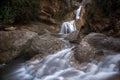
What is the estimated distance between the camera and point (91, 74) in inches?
244

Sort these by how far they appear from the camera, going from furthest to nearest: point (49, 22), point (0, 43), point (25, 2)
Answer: point (49, 22) → point (25, 2) → point (0, 43)

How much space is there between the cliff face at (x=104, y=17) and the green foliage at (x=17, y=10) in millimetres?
5011

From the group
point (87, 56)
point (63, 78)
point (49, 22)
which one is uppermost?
point (49, 22)

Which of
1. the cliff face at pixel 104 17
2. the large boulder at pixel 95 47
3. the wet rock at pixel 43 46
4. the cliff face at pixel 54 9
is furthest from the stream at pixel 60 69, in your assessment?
the cliff face at pixel 54 9

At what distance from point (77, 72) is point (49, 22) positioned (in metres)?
8.38

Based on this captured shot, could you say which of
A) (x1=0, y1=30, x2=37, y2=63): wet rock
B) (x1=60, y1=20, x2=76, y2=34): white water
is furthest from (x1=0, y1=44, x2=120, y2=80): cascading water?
(x1=60, y1=20, x2=76, y2=34): white water

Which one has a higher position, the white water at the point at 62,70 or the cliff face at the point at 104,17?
the cliff face at the point at 104,17

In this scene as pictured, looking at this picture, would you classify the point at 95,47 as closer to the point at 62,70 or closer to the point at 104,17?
the point at 62,70

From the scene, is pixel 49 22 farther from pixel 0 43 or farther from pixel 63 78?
pixel 63 78

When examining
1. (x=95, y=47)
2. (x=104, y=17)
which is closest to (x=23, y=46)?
(x=95, y=47)

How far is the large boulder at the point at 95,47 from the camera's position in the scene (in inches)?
272

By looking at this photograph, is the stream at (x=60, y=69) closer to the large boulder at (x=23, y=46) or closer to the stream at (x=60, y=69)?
the stream at (x=60, y=69)

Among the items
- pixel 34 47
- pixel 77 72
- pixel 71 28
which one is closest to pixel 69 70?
pixel 77 72

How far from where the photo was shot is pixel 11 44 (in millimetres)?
8422
